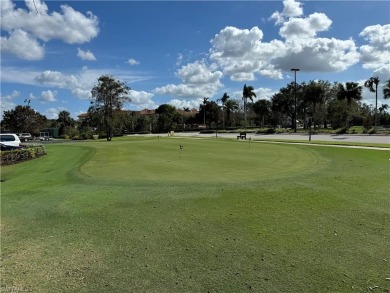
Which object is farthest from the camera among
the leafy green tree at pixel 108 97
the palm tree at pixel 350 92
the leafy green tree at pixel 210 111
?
the leafy green tree at pixel 210 111

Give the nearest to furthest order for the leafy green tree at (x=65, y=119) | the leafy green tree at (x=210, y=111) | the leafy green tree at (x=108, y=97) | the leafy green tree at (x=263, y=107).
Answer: the leafy green tree at (x=108, y=97), the leafy green tree at (x=263, y=107), the leafy green tree at (x=65, y=119), the leafy green tree at (x=210, y=111)

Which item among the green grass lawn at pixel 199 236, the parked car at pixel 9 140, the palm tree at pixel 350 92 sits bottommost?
the green grass lawn at pixel 199 236

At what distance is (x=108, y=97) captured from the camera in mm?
59219

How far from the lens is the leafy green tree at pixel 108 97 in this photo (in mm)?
58219

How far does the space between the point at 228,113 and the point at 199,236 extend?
361 ft

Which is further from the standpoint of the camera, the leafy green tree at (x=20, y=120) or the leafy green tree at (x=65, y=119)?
the leafy green tree at (x=65, y=119)

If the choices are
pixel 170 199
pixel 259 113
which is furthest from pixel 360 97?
pixel 170 199

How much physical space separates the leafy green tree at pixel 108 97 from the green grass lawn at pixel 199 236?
1935 inches

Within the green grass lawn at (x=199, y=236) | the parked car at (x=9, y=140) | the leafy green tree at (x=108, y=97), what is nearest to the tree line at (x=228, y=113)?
the leafy green tree at (x=108, y=97)

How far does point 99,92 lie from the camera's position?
5856 centimetres

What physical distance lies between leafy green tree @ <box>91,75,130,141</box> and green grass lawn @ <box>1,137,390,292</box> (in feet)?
161

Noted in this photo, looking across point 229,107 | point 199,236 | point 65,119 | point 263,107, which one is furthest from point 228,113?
point 199,236

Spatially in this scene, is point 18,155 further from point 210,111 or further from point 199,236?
point 210,111

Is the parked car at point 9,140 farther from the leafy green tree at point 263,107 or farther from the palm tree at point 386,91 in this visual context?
the leafy green tree at point 263,107
